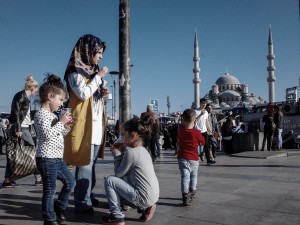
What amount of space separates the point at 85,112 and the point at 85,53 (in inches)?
27.2

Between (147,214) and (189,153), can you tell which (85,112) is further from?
(189,153)

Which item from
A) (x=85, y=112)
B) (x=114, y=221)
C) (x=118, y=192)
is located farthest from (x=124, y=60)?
(x=114, y=221)

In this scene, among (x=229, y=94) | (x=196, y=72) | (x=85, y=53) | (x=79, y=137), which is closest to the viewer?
(x=79, y=137)

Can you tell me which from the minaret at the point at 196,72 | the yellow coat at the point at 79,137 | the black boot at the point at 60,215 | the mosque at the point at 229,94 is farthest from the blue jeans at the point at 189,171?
the mosque at the point at 229,94

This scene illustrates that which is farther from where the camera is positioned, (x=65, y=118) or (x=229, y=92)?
(x=229, y=92)

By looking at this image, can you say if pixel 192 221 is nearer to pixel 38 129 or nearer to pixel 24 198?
pixel 38 129

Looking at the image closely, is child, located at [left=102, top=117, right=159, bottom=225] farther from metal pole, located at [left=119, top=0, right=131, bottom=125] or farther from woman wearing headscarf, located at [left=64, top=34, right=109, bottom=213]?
metal pole, located at [left=119, top=0, right=131, bottom=125]

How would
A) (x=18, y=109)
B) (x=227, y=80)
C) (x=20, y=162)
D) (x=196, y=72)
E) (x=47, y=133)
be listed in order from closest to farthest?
1. (x=47, y=133)
2. (x=20, y=162)
3. (x=18, y=109)
4. (x=196, y=72)
5. (x=227, y=80)

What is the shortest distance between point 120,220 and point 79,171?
2.53ft

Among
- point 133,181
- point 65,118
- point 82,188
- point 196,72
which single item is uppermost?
point 196,72

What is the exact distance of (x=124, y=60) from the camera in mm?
5543

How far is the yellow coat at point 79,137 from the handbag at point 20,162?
1.77 m

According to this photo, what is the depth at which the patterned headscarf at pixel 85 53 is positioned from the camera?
3.76 meters

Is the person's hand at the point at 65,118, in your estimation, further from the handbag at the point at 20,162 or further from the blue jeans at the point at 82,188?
the handbag at the point at 20,162
